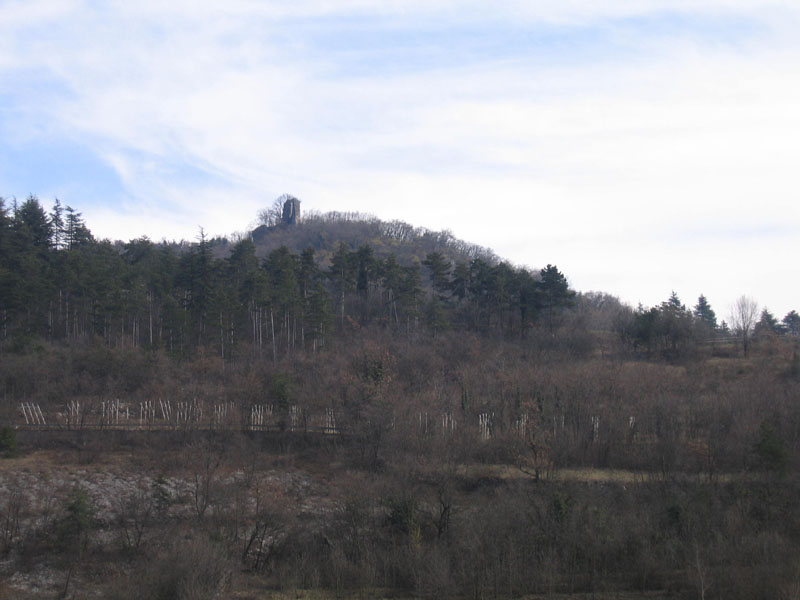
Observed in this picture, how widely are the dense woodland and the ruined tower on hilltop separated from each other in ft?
196

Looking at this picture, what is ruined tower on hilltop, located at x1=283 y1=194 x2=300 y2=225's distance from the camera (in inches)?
5325

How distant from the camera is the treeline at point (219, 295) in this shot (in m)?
60.7

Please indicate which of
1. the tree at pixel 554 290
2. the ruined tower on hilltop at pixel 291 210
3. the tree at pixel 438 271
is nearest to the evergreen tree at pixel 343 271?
the tree at pixel 438 271

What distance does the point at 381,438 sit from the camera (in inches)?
1629

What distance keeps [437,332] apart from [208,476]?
38220mm

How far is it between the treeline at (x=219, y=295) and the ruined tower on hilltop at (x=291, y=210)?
190ft

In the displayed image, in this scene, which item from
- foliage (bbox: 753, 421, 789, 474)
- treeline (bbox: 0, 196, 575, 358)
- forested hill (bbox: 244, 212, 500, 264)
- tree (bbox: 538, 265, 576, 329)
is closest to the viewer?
foliage (bbox: 753, 421, 789, 474)

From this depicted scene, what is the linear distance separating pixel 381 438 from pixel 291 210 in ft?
329

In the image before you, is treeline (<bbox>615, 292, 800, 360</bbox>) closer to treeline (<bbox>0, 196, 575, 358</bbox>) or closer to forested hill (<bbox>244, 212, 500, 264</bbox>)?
treeline (<bbox>0, 196, 575, 358</bbox>)

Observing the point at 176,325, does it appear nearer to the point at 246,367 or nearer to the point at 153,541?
the point at 246,367

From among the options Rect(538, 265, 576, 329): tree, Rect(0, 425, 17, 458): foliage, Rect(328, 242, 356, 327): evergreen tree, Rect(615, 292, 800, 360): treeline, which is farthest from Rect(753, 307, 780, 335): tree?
Rect(0, 425, 17, 458): foliage

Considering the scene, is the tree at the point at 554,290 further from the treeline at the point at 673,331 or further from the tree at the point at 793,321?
the tree at the point at 793,321

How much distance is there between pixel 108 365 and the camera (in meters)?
52.8

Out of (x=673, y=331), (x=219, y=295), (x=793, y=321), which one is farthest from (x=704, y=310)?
(x=219, y=295)
